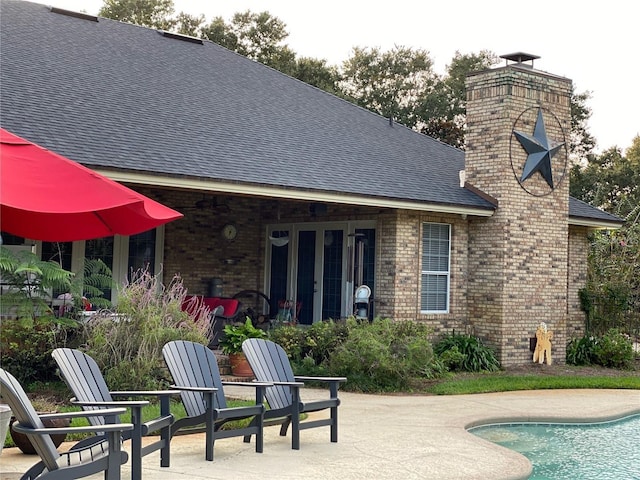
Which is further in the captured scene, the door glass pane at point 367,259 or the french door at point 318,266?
the french door at point 318,266

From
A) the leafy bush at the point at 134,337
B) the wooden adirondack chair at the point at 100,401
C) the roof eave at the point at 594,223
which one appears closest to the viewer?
the wooden adirondack chair at the point at 100,401

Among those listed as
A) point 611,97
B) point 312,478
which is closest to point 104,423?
point 312,478

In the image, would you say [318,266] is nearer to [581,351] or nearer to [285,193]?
[285,193]

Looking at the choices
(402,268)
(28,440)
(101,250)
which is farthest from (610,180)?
(28,440)

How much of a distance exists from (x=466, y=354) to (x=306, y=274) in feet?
11.5

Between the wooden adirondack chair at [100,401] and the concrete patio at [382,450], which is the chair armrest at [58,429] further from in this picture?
the concrete patio at [382,450]

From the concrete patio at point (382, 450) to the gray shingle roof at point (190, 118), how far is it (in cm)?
409

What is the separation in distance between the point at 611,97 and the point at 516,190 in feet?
75.9

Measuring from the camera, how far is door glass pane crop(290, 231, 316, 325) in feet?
51.8

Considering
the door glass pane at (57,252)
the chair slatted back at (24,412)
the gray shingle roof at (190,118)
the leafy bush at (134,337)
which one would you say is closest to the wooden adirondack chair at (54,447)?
the chair slatted back at (24,412)

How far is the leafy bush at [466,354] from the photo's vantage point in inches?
542

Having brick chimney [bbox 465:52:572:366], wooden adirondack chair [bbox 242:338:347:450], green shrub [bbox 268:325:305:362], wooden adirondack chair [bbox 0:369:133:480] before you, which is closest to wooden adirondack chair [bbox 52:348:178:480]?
wooden adirondack chair [bbox 0:369:133:480]

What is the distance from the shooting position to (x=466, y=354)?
46.0 feet

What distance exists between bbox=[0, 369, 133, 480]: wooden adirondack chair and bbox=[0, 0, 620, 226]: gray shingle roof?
5.90m
